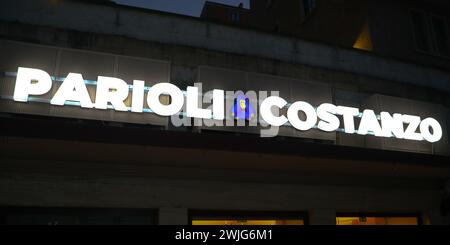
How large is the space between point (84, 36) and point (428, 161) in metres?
9.30

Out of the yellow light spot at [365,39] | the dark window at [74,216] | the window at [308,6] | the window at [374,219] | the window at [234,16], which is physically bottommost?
the dark window at [74,216]

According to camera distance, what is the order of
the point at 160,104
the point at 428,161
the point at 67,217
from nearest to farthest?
the point at 67,217 < the point at 160,104 < the point at 428,161

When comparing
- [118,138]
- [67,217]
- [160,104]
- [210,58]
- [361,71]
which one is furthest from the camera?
[361,71]

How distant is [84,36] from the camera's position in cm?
1032

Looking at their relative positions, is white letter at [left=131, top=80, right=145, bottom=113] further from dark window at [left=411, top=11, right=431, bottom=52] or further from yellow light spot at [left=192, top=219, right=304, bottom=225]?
dark window at [left=411, top=11, right=431, bottom=52]

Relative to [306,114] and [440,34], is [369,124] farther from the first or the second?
[440,34]

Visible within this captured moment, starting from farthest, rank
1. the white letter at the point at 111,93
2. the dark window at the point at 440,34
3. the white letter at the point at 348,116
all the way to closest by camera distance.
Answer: the dark window at the point at 440,34 < the white letter at the point at 348,116 < the white letter at the point at 111,93

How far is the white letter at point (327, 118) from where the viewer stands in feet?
35.7

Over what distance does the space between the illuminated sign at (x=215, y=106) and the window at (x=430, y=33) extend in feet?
18.4

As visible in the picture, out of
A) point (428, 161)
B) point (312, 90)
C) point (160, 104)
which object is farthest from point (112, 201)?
point (428, 161)

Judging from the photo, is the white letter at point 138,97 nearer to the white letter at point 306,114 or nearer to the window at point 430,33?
the white letter at point 306,114

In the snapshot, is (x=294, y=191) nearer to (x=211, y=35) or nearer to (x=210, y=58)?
(x=210, y=58)

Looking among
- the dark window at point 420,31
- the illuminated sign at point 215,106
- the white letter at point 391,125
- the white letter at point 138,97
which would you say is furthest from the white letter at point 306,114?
the dark window at point 420,31

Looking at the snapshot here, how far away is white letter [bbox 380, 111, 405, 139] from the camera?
11.3m
